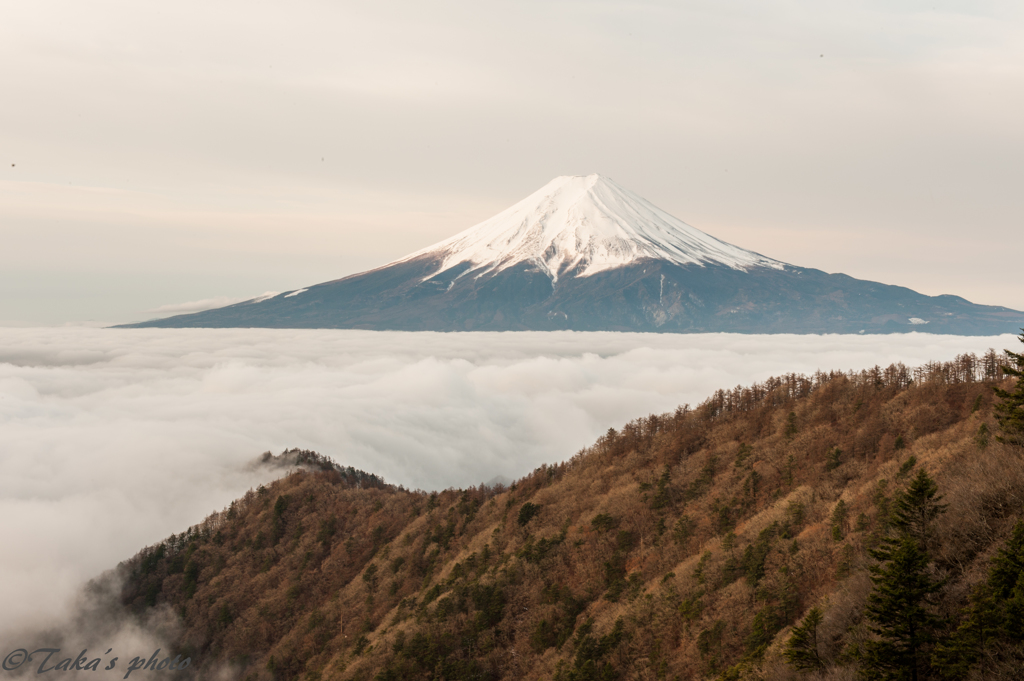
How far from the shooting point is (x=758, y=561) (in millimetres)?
94812

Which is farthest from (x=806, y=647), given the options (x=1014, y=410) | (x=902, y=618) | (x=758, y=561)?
(x=758, y=561)

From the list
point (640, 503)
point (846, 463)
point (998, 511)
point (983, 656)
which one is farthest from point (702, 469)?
point (983, 656)

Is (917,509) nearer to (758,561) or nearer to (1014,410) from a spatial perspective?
(1014,410)

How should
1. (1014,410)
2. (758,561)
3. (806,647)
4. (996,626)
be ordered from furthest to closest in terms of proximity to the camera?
(758,561)
(1014,410)
(806,647)
(996,626)

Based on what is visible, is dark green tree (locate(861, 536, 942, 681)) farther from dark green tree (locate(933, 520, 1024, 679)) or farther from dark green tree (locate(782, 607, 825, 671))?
dark green tree (locate(782, 607, 825, 671))

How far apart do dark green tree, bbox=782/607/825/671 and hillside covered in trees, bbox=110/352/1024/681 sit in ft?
0.76

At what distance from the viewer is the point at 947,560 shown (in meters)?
58.7

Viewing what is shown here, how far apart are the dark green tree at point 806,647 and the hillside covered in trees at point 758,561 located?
231 millimetres

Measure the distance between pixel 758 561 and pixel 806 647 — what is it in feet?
121

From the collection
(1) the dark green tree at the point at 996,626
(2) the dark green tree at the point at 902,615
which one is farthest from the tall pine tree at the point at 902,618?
(1) the dark green tree at the point at 996,626

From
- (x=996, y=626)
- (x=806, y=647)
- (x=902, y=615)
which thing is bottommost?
(x=806, y=647)

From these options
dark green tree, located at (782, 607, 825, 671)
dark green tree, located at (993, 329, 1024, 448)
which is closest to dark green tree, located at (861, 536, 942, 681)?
dark green tree, located at (782, 607, 825, 671)

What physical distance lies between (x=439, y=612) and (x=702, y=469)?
64.5 m

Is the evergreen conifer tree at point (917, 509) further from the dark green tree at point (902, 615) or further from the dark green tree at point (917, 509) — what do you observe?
the dark green tree at point (902, 615)
